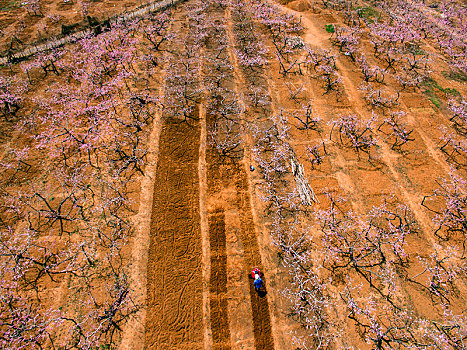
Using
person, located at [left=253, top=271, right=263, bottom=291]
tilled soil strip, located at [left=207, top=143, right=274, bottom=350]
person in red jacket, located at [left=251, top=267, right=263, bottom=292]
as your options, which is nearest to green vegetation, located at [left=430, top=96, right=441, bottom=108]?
tilled soil strip, located at [left=207, top=143, right=274, bottom=350]

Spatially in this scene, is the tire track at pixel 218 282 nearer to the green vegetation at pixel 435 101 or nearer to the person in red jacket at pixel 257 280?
the person in red jacket at pixel 257 280

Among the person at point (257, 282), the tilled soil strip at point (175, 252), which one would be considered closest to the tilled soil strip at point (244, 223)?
the person at point (257, 282)

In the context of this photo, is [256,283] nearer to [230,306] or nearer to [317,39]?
[230,306]

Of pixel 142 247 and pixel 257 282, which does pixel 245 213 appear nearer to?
pixel 257 282

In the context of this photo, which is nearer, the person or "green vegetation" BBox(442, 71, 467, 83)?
the person

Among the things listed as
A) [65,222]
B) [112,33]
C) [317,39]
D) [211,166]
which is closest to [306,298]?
[211,166]

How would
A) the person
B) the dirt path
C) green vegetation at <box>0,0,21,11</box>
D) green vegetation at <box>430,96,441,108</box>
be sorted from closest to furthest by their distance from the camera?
1. the dirt path
2. the person
3. green vegetation at <box>430,96,441,108</box>
4. green vegetation at <box>0,0,21,11</box>

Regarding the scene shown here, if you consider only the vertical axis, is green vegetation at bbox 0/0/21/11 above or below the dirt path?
above

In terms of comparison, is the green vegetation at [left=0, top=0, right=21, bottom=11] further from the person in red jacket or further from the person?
the person

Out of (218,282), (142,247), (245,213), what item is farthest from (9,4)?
(218,282)

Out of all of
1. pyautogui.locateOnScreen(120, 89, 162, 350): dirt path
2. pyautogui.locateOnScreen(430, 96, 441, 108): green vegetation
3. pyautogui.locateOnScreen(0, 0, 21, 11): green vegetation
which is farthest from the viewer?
pyautogui.locateOnScreen(0, 0, 21, 11): green vegetation
